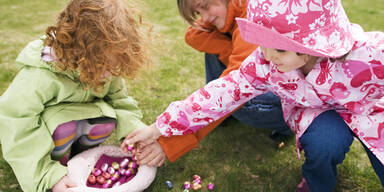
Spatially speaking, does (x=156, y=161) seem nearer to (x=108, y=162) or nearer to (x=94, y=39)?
(x=108, y=162)

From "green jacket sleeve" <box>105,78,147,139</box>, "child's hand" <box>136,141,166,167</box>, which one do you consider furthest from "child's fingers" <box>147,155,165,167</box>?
"green jacket sleeve" <box>105,78,147,139</box>

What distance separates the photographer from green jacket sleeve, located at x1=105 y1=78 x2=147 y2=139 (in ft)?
7.01

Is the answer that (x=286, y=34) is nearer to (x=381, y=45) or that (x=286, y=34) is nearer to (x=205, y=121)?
(x=381, y=45)

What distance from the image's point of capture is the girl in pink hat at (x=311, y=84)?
1.26m

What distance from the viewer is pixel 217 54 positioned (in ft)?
7.86

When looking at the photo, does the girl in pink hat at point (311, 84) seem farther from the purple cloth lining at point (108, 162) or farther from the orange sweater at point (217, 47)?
the purple cloth lining at point (108, 162)

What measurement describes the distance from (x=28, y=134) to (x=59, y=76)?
0.33m

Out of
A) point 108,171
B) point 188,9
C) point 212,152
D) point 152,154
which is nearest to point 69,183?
point 108,171

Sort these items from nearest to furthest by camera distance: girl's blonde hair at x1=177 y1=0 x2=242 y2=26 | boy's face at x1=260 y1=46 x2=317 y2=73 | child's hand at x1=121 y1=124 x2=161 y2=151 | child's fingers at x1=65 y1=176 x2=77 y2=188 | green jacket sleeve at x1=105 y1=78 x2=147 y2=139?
boy's face at x1=260 y1=46 x2=317 y2=73
child's fingers at x1=65 y1=176 x2=77 y2=188
child's hand at x1=121 y1=124 x2=161 y2=151
girl's blonde hair at x1=177 y1=0 x2=242 y2=26
green jacket sleeve at x1=105 y1=78 x2=147 y2=139

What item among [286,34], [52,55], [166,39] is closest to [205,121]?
[286,34]

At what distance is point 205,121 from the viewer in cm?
182

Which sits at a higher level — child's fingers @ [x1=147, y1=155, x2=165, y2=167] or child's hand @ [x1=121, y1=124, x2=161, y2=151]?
child's hand @ [x1=121, y1=124, x2=161, y2=151]

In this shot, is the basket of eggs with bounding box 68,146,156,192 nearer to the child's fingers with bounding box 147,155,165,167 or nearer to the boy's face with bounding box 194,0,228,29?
the child's fingers with bounding box 147,155,165,167

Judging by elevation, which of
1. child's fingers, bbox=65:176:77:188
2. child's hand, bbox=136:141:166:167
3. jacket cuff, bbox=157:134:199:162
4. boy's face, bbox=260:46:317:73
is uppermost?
boy's face, bbox=260:46:317:73
